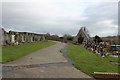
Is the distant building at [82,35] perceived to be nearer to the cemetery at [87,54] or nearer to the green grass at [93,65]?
the cemetery at [87,54]

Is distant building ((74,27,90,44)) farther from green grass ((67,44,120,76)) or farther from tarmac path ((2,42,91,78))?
tarmac path ((2,42,91,78))

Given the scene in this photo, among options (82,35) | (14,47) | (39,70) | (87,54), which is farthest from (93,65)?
(82,35)

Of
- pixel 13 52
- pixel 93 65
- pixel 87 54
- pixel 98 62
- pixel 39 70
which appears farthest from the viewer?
pixel 87 54

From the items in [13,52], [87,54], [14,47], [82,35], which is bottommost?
[87,54]

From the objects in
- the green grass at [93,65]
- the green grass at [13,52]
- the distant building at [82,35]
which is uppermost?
the distant building at [82,35]

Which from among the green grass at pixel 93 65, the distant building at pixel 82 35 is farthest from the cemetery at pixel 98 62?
the distant building at pixel 82 35

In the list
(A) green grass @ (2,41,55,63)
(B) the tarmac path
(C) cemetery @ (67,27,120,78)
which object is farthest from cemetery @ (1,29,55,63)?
(C) cemetery @ (67,27,120,78)

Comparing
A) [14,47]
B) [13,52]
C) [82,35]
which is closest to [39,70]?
[13,52]

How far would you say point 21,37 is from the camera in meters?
32.0

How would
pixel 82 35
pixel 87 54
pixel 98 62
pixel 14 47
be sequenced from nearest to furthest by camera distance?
pixel 98 62 < pixel 87 54 < pixel 14 47 < pixel 82 35

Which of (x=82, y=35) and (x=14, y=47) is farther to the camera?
(x=82, y=35)

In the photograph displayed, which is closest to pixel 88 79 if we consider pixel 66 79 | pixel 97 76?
pixel 97 76

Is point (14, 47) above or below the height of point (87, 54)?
above

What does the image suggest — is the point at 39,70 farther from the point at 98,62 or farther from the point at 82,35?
the point at 82,35
